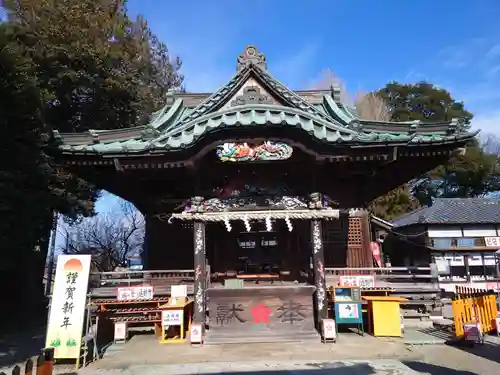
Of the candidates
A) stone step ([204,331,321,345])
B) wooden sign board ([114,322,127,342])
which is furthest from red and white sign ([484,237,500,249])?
wooden sign board ([114,322,127,342])

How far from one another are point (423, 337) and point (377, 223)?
11.1 meters

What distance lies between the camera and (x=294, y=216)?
11000 mm

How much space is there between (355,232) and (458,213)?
2006 cm

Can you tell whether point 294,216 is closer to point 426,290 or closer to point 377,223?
point 426,290

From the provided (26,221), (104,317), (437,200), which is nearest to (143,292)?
(104,317)

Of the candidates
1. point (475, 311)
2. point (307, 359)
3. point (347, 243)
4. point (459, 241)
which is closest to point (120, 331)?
point (307, 359)

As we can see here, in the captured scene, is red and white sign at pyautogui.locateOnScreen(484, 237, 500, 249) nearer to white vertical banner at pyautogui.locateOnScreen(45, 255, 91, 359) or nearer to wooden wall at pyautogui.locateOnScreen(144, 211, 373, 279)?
wooden wall at pyautogui.locateOnScreen(144, 211, 373, 279)

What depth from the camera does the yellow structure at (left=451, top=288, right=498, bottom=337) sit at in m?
11.1

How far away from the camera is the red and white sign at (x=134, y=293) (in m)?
11.5

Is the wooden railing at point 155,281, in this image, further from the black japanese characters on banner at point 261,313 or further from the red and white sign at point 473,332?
the red and white sign at point 473,332

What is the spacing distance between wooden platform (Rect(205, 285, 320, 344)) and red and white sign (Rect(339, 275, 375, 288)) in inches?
59.8

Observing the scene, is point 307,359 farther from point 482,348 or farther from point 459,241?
point 459,241

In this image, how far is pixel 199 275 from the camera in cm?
1097

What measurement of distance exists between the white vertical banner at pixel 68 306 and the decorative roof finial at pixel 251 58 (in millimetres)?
8833
